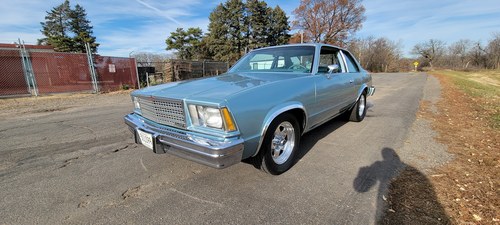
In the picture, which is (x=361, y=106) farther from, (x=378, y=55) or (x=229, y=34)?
(x=378, y=55)

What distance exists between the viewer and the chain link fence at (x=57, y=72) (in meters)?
10.4

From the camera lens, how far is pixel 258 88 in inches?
100.0

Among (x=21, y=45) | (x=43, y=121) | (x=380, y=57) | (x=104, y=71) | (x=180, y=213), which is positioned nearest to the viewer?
(x=180, y=213)

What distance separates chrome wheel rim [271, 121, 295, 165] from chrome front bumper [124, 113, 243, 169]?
79 cm

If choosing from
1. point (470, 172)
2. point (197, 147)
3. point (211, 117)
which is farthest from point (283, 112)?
point (470, 172)

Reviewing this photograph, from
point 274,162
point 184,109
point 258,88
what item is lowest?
point 274,162

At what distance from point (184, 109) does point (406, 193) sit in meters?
2.41

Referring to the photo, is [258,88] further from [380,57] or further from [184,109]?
[380,57]

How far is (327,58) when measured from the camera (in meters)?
4.20

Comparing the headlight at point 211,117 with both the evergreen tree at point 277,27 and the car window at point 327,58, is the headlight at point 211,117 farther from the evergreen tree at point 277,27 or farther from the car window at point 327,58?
the evergreen tree at point 277,27

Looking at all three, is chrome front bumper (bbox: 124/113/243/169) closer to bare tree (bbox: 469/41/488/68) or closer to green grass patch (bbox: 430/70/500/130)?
green grass patch (bbox: 430/70/500/130)

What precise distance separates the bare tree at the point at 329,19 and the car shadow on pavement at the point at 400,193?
44337 mm

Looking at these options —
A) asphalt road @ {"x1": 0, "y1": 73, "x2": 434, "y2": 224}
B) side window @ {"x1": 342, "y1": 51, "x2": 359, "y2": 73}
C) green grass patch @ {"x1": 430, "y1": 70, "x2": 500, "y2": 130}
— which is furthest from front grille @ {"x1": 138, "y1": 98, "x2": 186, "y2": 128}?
green grass patch @ {"x1": 430, "y1": 70, "x2": 500, "y2": 130}

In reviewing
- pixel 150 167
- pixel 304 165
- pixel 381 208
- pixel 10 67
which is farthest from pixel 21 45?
pixel 381 208
